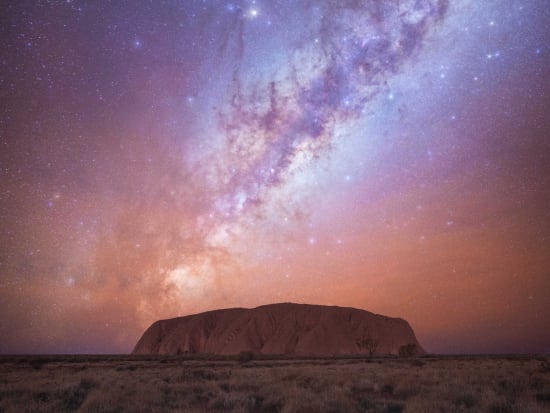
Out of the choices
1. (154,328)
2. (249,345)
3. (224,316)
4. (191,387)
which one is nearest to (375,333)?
(249,345)

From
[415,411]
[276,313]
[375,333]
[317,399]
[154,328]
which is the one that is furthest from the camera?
[154,328]

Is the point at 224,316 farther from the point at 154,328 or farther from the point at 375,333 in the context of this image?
the point at 375,333

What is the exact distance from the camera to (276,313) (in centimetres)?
14812

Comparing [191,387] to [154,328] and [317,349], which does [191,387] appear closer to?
[317,349]

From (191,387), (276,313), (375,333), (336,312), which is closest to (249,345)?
(276,313)

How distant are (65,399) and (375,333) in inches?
5368

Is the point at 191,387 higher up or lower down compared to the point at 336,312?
lower down

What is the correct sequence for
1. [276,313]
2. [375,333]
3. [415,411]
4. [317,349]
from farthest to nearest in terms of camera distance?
[276,313] → [375,333] → [317,349] → [415,411]

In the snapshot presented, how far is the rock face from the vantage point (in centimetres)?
12300

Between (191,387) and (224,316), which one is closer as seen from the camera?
(191,387)

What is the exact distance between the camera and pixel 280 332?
436ft

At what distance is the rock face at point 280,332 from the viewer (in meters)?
123

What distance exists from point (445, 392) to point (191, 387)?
10267 mm

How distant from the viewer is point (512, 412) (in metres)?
11.0
